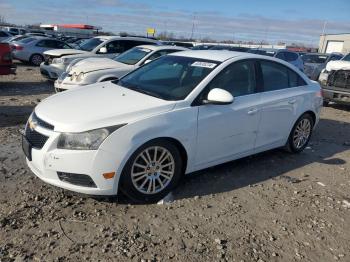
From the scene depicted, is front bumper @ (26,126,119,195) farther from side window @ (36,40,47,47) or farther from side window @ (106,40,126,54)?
side window @ (36,40,47,47)

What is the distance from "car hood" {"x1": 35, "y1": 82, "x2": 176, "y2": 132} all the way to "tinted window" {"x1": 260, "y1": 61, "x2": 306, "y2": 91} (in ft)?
6.09

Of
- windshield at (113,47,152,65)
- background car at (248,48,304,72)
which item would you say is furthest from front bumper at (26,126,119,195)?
background car at (248,48,304,72)

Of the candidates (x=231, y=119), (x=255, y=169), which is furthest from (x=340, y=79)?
(x=231, y=119)

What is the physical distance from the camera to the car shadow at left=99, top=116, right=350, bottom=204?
486cm

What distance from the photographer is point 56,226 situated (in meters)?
3.77

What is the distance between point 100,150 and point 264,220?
191 cm

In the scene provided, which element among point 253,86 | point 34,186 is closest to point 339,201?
point 253,86

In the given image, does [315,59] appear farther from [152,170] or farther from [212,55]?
[152,170]

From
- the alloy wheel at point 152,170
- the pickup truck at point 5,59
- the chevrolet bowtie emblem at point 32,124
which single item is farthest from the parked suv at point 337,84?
the pickup truck at point 5,59

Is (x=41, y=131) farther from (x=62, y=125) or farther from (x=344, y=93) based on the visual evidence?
(x=344, y=93)

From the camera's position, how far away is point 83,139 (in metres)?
3.90

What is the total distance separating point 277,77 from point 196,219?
9.28ft

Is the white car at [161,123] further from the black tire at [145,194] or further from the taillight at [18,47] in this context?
the taillight at [18,47]

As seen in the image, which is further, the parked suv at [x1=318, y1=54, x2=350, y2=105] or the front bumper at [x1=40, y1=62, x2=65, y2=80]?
the front bumper at [x1=40, y1=62, x2=65, y2=80]
